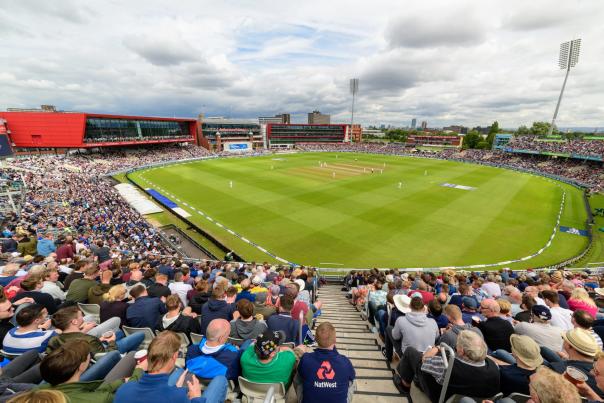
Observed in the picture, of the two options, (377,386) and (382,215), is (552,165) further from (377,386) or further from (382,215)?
(377,386)

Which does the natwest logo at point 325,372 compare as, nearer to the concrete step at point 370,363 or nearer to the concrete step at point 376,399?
the concrete step at point 376,399

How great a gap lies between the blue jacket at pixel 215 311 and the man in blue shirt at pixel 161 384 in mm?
2084

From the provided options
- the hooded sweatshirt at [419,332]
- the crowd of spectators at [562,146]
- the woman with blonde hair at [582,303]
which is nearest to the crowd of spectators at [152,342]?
the hooded sweatshirt at [419,332]

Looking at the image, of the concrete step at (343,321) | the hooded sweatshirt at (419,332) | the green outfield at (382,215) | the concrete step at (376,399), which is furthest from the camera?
the green outfield at (382,215)

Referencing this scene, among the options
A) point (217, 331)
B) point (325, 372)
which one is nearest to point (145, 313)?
point (217, 331)

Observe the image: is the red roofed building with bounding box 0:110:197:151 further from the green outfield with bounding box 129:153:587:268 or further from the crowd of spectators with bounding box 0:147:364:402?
the crowd of spectators with bounding box 0:147:364:402

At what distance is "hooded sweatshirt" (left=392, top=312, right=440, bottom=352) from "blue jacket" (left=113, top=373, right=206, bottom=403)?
3.96 meters

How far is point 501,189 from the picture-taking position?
43.0m

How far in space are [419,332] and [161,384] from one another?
433 centimetres

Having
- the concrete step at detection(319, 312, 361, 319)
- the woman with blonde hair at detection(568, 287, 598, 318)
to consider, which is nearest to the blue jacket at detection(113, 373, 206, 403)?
the concrete step at detection(319, 312, 361, 319)

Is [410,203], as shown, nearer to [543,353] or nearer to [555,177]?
[543,353]

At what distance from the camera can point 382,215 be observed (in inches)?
1193

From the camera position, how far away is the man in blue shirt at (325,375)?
3.40 m

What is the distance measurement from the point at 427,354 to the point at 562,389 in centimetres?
183
